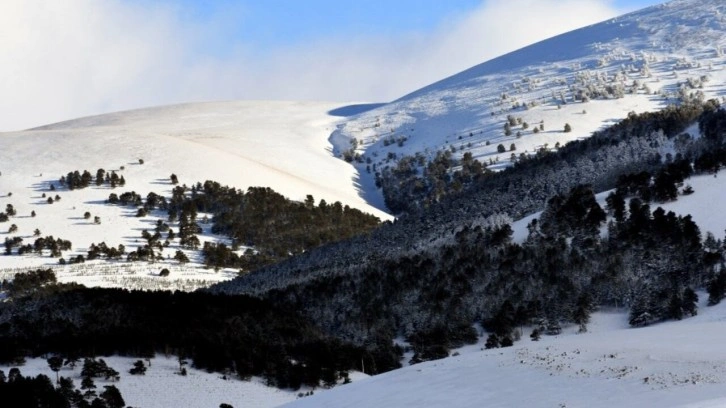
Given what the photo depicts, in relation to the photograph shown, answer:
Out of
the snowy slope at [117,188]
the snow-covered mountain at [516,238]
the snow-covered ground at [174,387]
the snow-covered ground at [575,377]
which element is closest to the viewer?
the snow-covered ground at [575,377]

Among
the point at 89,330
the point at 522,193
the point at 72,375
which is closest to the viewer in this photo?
the point at 72,375

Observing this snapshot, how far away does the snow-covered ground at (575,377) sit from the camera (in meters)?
29.5

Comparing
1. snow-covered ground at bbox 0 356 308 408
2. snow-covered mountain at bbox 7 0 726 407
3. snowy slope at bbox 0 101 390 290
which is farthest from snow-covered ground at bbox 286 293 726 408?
snowy slope at bbox 0 101 390 290

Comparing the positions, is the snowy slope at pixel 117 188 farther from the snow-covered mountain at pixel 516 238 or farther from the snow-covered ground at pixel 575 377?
the snow-covered ground at pixel 575 377

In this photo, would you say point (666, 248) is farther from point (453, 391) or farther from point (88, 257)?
point (88, 257)

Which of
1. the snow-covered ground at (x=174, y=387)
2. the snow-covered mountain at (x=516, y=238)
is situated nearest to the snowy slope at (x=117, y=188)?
the snow-covered mountain at (x=516, y=238)

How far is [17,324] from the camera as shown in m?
74.4

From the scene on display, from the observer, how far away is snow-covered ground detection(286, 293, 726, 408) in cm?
2955

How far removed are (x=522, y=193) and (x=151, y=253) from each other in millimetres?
50272

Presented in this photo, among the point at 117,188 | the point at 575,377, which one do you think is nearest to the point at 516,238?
the point at 575,377

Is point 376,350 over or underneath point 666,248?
underneath

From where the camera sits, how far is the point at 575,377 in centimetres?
3369

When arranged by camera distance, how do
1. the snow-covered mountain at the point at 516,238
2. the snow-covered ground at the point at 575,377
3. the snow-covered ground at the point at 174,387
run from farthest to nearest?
the snow-covered ground at the point at 174,387
the snow-covered mountain at the point at 516,238
the snow-covered ground at the point at 575,377

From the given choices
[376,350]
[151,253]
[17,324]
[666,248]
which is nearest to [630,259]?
[666,248]
